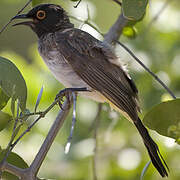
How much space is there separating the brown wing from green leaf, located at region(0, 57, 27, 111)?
0.90 metres

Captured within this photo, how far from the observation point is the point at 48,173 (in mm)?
3689

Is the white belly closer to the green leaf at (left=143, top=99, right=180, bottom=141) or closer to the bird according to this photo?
the bird

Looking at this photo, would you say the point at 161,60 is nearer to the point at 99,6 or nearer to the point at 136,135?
the point at 136,135

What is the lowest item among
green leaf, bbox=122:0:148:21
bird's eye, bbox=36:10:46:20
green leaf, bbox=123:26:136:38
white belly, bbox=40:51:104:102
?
white belly, bbox=40:51:104:102

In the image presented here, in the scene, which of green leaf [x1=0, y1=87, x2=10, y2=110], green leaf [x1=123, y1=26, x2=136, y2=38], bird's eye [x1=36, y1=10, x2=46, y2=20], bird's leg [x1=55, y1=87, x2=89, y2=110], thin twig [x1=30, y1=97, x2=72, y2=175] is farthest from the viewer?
bird's eye [x1=36, y1=10, x2=46, y2=20]

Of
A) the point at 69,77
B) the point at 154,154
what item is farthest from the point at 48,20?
the point at 154,154

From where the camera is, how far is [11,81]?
2.41 metres

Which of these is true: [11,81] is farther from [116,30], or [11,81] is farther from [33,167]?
[116,30]

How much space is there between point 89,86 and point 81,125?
0.60 meters

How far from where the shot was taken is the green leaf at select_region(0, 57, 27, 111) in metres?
2.38

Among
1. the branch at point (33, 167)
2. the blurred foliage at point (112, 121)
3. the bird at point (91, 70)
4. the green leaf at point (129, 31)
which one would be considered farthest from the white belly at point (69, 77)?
the green leaf at point (129, 31)

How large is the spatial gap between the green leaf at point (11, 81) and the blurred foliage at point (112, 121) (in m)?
1.04

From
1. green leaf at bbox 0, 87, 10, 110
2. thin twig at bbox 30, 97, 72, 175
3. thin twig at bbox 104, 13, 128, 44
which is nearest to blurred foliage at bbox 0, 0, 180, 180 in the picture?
thin twig at bbox 104, 13, 128, 44

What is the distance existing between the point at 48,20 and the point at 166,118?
6.61 feet
